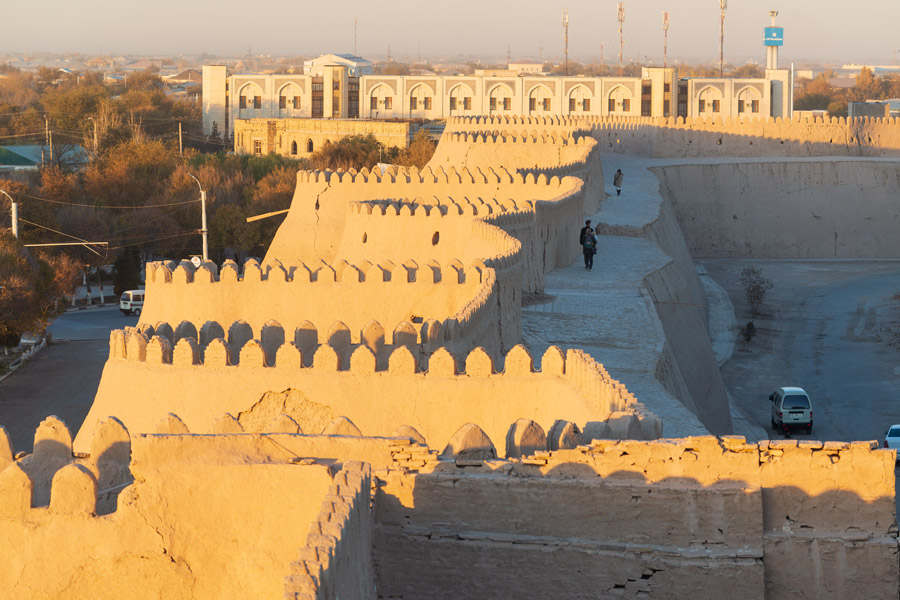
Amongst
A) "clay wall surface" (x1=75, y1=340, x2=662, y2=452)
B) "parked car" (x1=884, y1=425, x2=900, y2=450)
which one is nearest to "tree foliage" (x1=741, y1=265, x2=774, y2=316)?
"parked car" (x1=884, y1=425, x2=900, y2=450)

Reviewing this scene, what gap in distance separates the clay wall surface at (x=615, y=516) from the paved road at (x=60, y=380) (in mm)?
12694

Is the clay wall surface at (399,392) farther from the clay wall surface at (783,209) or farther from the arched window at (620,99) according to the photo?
the arched window at (620,99)

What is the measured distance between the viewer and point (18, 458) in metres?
9.05

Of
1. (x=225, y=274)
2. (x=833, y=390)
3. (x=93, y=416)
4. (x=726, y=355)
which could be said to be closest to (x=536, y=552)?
(x=93, y=416)

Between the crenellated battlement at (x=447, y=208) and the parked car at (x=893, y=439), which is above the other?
the crenellated battlement at (x=447, y=208)

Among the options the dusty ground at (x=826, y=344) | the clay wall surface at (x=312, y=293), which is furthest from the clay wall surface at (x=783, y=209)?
the clay wall surface at (x=312, y=293)

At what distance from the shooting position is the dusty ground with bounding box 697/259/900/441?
2328 centimetres

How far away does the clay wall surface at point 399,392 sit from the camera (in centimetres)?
1082

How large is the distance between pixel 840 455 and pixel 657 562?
3.91ft

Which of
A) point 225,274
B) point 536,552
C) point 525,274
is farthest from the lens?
point 525,274

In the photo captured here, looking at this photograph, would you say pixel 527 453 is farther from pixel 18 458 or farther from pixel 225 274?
pixel 225 274

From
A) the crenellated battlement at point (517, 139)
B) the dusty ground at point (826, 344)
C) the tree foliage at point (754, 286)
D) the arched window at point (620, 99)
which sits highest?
the arched window at point (620, 99)

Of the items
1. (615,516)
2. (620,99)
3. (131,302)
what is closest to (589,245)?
(131,302)

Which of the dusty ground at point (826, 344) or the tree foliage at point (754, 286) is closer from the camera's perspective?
the dusty ground at point (826, 344)
